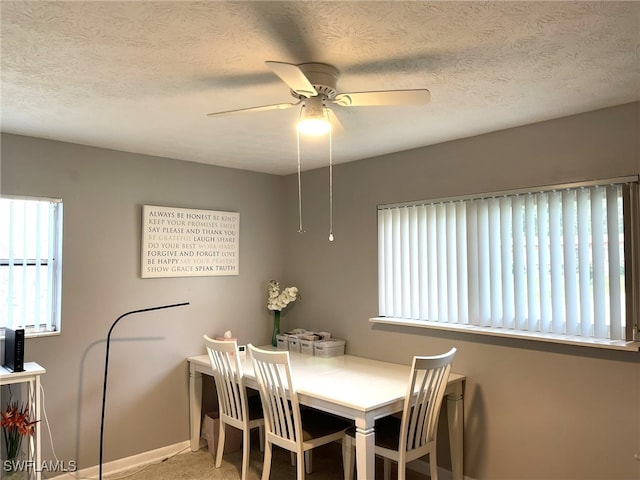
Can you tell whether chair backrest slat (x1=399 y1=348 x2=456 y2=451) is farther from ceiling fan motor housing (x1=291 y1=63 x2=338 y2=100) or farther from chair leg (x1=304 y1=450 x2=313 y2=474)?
ceiling fan motor housing (x1=291 y1=63 x2=338 y2=100)

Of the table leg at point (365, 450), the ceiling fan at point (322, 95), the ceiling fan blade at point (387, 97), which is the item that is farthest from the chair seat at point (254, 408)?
the ceiling fan blade at point (387, 97)

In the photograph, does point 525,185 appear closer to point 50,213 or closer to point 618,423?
point 618,423

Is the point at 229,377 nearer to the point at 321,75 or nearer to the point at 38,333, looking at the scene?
the point at 38,333

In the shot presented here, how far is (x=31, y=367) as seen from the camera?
2.84 metres

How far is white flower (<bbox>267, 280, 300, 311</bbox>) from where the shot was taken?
13.9ft

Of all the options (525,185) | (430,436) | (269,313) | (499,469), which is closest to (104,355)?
(269,313)

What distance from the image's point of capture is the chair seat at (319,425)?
2.91m

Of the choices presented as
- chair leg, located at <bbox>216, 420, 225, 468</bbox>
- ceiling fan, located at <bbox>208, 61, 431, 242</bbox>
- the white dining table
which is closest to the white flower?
the white dining table

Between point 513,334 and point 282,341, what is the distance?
1.99 m

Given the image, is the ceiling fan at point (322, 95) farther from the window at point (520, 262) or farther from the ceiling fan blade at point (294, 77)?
the window at point (520, 262)

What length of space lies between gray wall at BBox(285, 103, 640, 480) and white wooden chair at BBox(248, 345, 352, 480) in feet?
2.81

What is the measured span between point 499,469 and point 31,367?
2.89 meters

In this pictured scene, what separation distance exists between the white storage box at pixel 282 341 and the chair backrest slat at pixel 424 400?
1.50 meters

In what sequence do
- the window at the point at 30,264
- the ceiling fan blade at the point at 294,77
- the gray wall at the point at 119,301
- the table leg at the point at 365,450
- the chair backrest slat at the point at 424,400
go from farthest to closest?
the gray wall at the point at 119,301
the window at the point at 30,264
the chair backrest slat at the point at 424,400
the table leg at the point at 365,450
the ceiling fan blade at the point at 294,77
